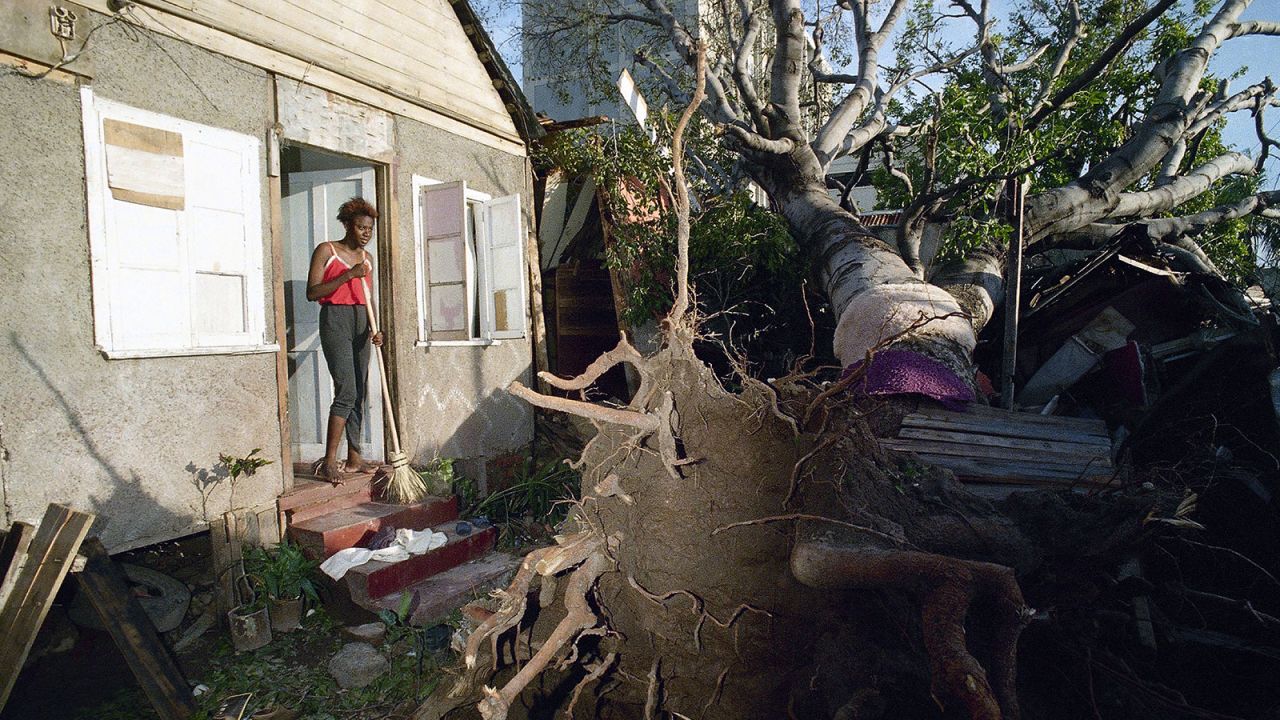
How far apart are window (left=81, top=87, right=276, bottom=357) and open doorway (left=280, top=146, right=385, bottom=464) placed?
1.27 meters

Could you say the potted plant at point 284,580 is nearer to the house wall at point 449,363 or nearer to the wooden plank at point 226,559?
the wooden plank at point 226,559

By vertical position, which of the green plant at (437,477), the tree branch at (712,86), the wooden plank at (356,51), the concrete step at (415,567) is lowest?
the concrete step at (415,567)

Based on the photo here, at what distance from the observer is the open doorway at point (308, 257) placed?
5.73 m

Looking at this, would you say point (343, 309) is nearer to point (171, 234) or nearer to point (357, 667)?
point (171, 234)

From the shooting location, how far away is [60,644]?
3.65 metres

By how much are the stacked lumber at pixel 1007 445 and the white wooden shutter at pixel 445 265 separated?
138 inches

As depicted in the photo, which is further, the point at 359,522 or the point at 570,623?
the point at 359,522

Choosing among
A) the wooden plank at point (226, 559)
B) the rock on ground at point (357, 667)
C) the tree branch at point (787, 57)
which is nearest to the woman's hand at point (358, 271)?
the wooden plank at point (226, 559)

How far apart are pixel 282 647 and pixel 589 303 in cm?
A: 452

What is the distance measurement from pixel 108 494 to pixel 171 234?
4.85 feet

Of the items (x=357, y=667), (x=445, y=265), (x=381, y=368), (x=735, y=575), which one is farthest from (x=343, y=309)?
(x=735, y=575)

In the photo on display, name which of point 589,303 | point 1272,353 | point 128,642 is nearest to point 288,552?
point 128,642

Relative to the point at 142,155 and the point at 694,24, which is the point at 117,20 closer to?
the point at 142,155

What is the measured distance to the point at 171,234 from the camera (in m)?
3.98
